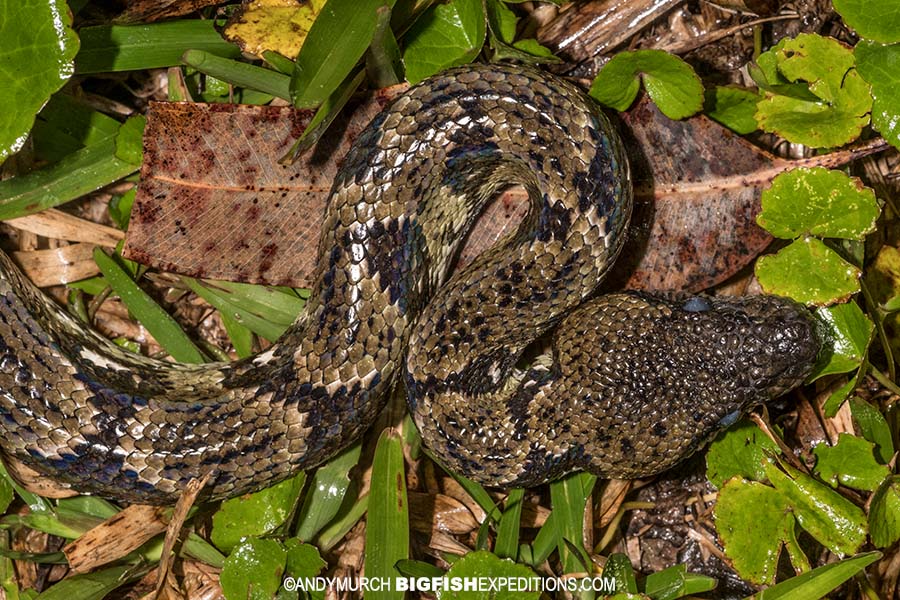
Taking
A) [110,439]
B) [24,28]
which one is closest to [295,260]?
[110,439]

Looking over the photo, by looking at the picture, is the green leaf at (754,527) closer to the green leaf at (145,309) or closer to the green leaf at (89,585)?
the green leaf at (145,309)

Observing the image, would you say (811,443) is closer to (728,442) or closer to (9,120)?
(728,442)

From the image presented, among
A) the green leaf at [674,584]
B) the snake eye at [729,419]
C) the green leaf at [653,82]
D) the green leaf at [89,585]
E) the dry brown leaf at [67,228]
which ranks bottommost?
the green leaf at [674,584]

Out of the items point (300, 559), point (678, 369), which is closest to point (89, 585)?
point (300, 559)

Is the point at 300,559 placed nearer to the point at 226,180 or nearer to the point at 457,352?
the point at 457,352

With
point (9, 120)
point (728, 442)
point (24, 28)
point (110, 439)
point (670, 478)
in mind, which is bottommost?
point (670, 478)

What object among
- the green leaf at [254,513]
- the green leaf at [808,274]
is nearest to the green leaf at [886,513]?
the green leaf at [808,274]

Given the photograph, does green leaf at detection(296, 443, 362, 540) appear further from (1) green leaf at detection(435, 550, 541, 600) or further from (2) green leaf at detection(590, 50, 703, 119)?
(2) green leaf at detection(590, 50, 703, 119)
